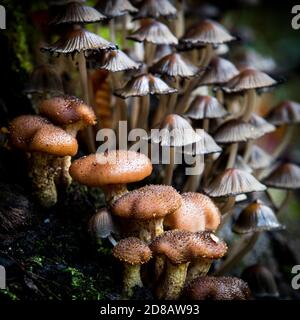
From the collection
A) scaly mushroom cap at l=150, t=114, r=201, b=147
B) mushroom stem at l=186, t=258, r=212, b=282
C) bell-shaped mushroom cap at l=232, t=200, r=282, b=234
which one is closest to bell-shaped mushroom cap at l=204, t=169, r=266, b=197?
bell-shaped mushroom cap at l=232, t=200, r=282, b=234

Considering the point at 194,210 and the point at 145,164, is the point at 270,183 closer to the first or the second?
the point at 194,210

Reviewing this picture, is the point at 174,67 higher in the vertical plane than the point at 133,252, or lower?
higher

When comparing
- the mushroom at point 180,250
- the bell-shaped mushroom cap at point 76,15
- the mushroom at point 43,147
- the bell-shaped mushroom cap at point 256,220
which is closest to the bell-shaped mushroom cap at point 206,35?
the bell-shaped mushroom cap at point 76,15

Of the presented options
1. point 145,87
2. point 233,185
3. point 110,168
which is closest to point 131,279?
point 110,168

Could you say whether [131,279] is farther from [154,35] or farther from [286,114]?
[286,114]

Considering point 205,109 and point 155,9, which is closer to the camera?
point 205,109
